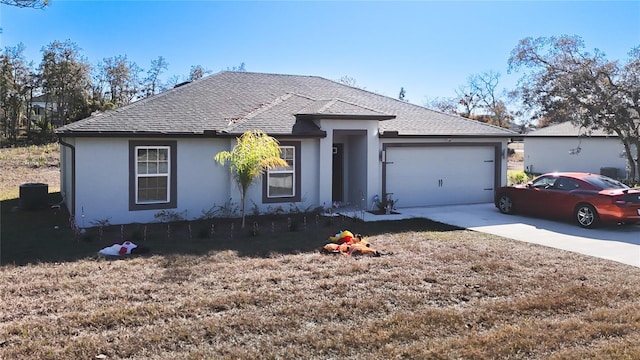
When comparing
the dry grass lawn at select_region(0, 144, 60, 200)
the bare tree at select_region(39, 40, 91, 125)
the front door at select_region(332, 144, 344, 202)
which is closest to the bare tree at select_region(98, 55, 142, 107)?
the bare tree at select_region(39, 40, 91, 125)

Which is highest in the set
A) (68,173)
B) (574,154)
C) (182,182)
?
(574,154)

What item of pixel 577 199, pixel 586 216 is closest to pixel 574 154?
pixel 577 199

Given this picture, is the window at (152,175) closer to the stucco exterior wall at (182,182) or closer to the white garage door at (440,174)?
the stucco exterior wall at (182,182)

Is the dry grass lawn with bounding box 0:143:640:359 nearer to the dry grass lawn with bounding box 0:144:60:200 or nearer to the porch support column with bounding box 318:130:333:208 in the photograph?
the porch support column with bounding box 318:130:333:208

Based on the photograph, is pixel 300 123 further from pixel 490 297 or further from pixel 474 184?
pixel 490 297

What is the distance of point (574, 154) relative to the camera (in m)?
28.3

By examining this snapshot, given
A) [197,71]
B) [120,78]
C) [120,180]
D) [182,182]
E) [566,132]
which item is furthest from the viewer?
[197,71]

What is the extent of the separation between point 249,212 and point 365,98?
7.37 metres

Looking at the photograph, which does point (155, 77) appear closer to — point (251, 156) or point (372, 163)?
point (372, 163)

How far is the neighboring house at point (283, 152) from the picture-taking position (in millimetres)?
11961

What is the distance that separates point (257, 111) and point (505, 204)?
26.3 ft

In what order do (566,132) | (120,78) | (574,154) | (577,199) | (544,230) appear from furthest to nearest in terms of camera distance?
(120,78)
(566,132)
(574,154)
(577,199)
(544,230)

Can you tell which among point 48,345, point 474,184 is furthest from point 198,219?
point 474,184

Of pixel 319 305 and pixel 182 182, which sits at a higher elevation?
pixel 182 182
